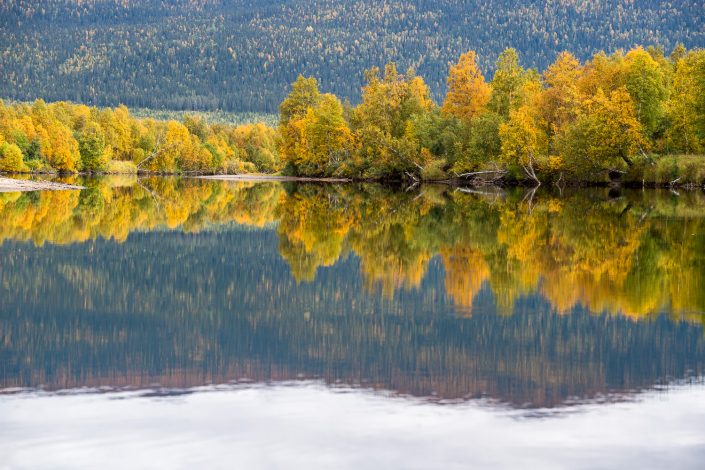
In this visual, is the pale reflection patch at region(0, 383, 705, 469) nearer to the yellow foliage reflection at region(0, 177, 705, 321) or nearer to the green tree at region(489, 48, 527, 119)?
the yellow foliage reflection at region(0, 177, 705, 321)

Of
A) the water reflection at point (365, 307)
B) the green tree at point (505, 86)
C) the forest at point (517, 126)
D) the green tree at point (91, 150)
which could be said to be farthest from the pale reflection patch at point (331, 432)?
the green tree at point (91, 150)

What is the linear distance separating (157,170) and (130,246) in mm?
142718

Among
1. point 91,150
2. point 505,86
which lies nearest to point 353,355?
point 505,86

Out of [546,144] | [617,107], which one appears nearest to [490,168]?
[546,144]

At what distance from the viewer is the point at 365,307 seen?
18.0 metres

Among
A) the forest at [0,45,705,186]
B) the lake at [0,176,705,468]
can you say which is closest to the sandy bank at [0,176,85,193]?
the forest at [0,45,705,186]

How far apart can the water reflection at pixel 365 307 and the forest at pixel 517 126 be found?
35123 millimetres

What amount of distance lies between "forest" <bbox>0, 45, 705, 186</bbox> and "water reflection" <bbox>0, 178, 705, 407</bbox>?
35123 mm

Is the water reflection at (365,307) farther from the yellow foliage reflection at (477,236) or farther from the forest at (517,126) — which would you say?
the forest at (517,126)

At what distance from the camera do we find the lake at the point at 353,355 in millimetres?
10211

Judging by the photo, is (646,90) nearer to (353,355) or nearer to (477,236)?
(477,236)

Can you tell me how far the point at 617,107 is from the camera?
227 ft

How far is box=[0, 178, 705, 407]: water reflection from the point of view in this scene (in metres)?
13.0

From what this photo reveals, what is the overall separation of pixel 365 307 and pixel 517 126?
58.5m
